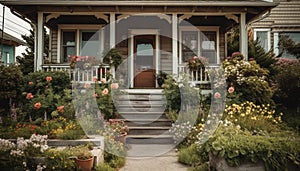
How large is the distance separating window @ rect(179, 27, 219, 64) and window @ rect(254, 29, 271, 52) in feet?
13.8

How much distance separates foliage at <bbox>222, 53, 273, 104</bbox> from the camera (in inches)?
Result: 296

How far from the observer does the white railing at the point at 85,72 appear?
834 cm

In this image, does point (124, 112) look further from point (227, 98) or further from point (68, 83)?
point (227, 98)

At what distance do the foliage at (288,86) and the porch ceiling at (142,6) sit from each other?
7.02ft

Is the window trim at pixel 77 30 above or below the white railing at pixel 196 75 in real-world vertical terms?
above

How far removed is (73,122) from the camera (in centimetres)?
606

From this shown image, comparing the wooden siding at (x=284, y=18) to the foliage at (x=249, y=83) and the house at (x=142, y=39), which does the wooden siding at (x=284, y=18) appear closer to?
the house at (x=142, y=39)

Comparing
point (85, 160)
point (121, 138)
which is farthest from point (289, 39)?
point (85, 160)

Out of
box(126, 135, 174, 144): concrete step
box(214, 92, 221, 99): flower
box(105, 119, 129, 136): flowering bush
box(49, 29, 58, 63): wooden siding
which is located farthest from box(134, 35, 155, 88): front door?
box(105, 119, 129, 136): flowering bush

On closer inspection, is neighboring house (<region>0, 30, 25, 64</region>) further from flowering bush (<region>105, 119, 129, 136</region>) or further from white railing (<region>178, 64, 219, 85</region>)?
flowering bush (<region>105, 119, 129, 136</region>)

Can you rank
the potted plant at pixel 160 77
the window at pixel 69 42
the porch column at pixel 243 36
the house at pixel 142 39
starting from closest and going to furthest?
the porch column at pixel 243 36 → the potted plant at pixel 160 77 → the house at pixel 142 39 → the window at pixel 69 42

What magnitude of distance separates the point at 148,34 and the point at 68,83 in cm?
392

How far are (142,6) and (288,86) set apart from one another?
4.95m

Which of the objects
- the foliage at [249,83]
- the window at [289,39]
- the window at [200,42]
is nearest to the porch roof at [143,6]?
the window at [200,42]
